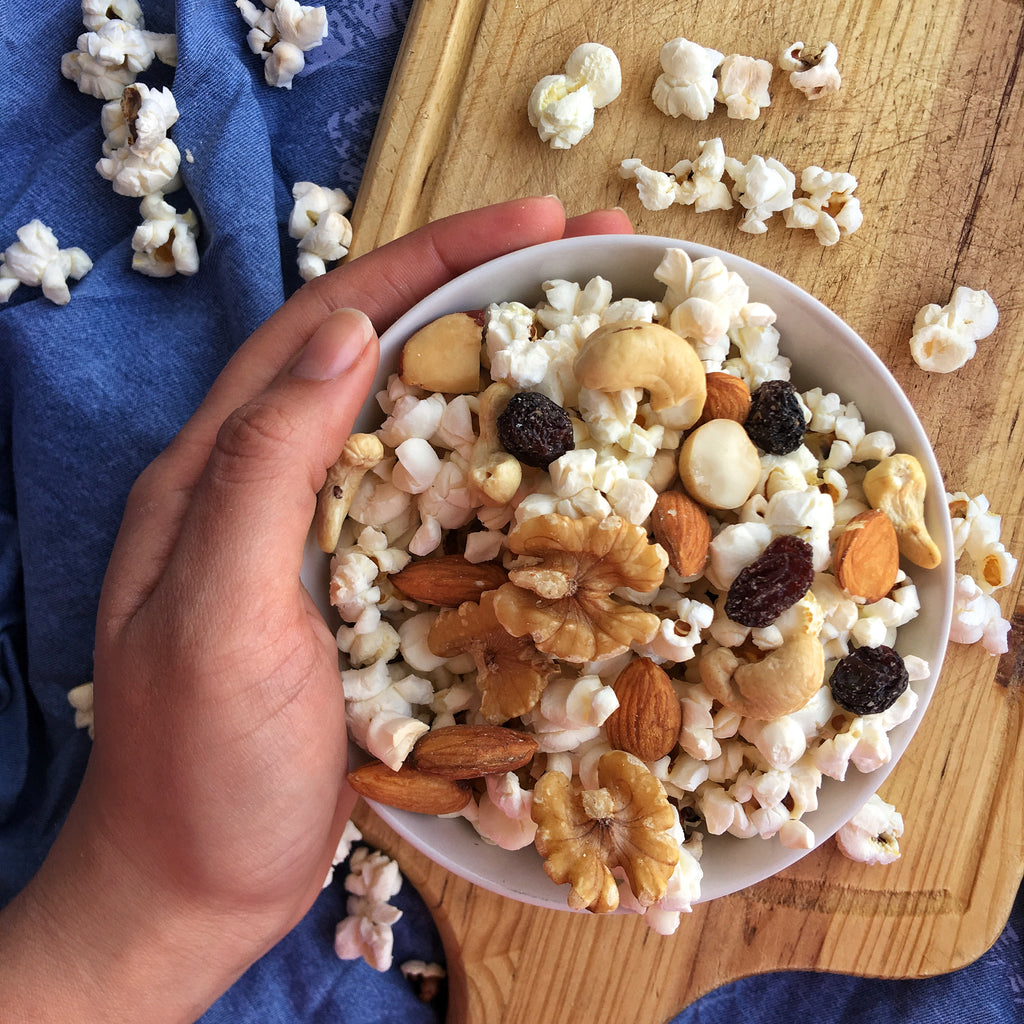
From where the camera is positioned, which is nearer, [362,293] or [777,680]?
[777,680]

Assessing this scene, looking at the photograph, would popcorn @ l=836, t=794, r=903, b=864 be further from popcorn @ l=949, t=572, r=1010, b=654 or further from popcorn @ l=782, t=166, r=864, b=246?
popcorn @ l=782, t=166, r=864, b=246

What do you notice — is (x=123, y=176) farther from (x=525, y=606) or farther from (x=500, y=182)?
(x=525, y=606)

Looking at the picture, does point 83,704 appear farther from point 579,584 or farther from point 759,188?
point 759,188

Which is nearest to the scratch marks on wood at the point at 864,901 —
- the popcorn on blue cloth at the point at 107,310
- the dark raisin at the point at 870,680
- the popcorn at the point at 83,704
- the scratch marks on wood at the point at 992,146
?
the dark raisin at the point at 870,680

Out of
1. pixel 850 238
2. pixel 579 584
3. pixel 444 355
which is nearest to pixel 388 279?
pixel 444 355

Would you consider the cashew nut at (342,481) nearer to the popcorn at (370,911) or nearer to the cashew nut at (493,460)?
the cashew nut at (493,460)

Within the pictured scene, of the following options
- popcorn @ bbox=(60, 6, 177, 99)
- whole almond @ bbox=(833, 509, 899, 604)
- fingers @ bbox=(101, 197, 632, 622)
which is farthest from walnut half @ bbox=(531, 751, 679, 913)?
popcorn @ bbox=(60, 6, 177, 99)
